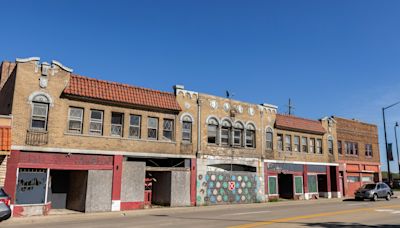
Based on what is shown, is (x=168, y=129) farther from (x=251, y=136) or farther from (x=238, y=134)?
(x=251, y=136)

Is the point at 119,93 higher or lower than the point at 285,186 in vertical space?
higher

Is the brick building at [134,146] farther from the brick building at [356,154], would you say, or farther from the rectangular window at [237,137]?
the brick building at [356,154]

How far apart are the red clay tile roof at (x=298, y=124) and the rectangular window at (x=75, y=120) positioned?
17.6 meters

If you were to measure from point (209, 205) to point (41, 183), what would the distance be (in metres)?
11.7

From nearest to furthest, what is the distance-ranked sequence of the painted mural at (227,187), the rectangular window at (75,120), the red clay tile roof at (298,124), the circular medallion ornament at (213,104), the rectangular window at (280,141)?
the rectangular window at (75,120) → the painted mural at (227,187) → the circular medallion ornament at (213,104) → the rectangular window at (280,141) → the red clay tile roof at (298,124)

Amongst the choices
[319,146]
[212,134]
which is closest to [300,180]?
[319,146]

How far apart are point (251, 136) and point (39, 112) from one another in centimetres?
1703

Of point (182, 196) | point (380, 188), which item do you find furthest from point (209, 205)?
point (380, 188)

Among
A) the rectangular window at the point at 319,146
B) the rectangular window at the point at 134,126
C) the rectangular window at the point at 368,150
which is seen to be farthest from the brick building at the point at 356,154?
the rectangular window at the point at 134,126

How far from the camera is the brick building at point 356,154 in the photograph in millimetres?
40062

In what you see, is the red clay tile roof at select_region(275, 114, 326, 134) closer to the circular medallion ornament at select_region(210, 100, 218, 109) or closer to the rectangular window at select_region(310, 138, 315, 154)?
the rectangular window at select_region(310, 138, 315, 154)

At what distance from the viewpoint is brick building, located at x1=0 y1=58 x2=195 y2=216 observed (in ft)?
66.5

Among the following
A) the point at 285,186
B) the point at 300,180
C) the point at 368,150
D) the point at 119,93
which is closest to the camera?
the point at 119,93

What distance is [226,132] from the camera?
2988 centimetres
